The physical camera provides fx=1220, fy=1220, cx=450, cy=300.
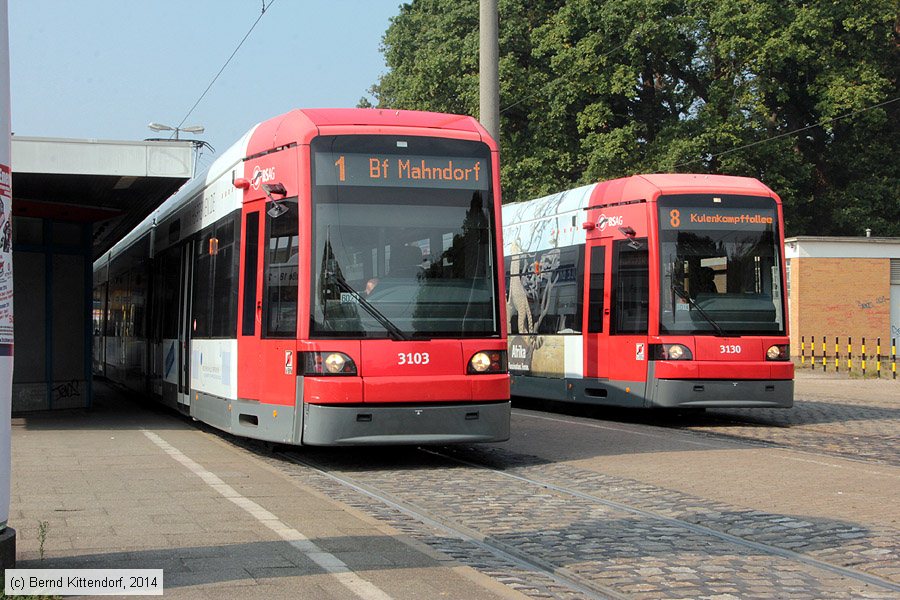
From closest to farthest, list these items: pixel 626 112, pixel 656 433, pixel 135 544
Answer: pixel 135 544 < pixel 656 433 < pixel 626 112

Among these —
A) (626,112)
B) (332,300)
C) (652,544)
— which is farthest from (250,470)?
(626,112)

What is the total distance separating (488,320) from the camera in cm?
1149

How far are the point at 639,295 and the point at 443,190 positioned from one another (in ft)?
17.7

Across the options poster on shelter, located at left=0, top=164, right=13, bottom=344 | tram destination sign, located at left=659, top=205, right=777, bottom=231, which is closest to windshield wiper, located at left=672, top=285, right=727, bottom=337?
tram destination sign, located at left=659, top=205, right=777, bottom=231

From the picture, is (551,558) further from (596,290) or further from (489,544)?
(596,290)

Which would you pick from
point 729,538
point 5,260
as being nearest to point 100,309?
point 729,538

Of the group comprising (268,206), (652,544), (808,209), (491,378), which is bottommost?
(652,544)

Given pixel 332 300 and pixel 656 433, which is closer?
pixel 332 300

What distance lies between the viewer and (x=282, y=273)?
11.5 metres

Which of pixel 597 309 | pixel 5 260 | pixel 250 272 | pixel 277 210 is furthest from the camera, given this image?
pixel 597 309

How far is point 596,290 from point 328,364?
6975mm

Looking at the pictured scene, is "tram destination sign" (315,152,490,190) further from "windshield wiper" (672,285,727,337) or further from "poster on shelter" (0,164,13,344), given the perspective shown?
"poster on shelter" (0,164,13,344)

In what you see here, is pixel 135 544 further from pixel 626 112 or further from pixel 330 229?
pixel 626 112

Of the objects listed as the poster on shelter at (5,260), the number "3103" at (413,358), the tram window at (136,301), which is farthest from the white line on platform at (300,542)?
the tram window at (136,301)
